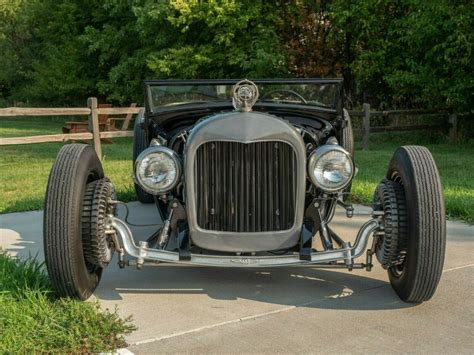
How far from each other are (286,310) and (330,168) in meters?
0.89

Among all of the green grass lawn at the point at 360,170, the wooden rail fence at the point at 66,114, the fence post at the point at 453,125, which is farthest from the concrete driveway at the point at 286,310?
the fence post at the point at 453,125

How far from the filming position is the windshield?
4652 millimetres

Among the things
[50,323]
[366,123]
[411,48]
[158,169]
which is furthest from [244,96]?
[411,48]

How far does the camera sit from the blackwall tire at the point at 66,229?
3.28 m

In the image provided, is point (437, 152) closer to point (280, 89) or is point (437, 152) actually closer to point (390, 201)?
point (280, 89)

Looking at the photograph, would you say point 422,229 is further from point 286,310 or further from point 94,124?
point 94,124

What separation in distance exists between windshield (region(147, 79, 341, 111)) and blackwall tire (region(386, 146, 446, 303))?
137cm

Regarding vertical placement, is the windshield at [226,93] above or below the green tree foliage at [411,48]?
below

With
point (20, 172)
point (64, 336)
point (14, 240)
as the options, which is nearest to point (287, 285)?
point (64, 336)

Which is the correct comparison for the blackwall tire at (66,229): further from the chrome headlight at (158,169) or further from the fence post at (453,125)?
the fence post at (453,125)

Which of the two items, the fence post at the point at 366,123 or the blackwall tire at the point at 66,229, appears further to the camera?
the fence post at the point at 366,123

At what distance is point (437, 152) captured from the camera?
12.3m

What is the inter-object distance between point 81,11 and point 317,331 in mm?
26396

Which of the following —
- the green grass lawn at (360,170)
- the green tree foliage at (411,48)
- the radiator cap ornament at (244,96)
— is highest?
the green tree foliage at (411,48)
